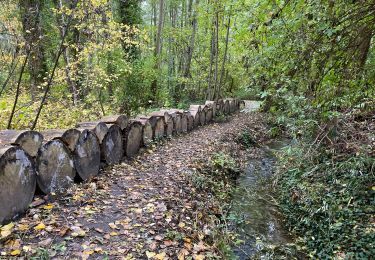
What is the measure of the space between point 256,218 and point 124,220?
2627mm

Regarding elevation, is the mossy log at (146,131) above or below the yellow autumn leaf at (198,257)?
A: above

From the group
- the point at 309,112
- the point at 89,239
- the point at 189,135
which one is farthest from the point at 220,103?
the point at 89,239

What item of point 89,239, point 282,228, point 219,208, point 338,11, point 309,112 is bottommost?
point 282,228

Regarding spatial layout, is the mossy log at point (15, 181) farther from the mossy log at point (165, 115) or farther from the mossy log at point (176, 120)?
the mossy log at point (176, 120)

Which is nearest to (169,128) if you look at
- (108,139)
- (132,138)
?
(132,138)

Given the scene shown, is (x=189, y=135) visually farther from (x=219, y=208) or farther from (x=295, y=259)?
(x=295, y=259)

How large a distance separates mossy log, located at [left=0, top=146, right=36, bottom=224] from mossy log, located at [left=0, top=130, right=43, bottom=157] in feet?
0.40

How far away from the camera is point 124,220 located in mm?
3328

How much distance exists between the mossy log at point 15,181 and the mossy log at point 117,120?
1.96 m

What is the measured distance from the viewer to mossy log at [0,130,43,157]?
308cm

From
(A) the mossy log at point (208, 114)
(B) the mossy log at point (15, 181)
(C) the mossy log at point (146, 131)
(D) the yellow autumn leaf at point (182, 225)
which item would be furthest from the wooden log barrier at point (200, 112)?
(B) the mossy log at point (15, 181)

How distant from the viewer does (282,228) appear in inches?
186

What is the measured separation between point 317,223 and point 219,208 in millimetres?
1577

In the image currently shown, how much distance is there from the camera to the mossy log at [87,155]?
3982mm
